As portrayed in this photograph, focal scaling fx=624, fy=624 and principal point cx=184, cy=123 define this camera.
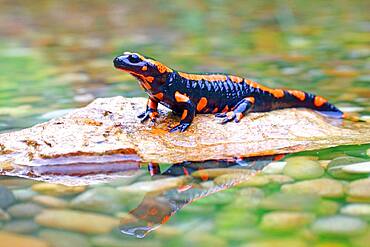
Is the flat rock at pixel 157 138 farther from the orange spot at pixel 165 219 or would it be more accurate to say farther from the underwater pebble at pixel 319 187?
the orange spot at pixel 165 219

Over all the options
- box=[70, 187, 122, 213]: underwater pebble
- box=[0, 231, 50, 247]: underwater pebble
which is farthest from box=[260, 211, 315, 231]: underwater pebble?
box=[0, 231, 50, 247]: underwater pebble

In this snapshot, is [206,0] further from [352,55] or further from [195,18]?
[352,55]

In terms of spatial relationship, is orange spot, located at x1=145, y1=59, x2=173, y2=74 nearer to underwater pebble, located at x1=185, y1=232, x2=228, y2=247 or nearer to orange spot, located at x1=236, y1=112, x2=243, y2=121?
orange spot, located at x1=236, y1=112, x2=243, y2=121

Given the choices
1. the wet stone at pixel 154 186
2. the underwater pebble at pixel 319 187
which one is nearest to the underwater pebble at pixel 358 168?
the underwater pebble at pixel 319 187

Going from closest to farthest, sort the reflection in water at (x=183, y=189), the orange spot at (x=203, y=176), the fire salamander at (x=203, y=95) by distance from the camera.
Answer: the reflection in water at (x=183, y=189) → the orange spot at (x=203, y=176) → the fire salamander at (x=203, y=95)

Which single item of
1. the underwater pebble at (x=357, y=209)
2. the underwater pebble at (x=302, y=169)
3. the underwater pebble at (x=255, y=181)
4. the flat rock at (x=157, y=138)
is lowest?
the underwater pebble at (x=357, y=209)
